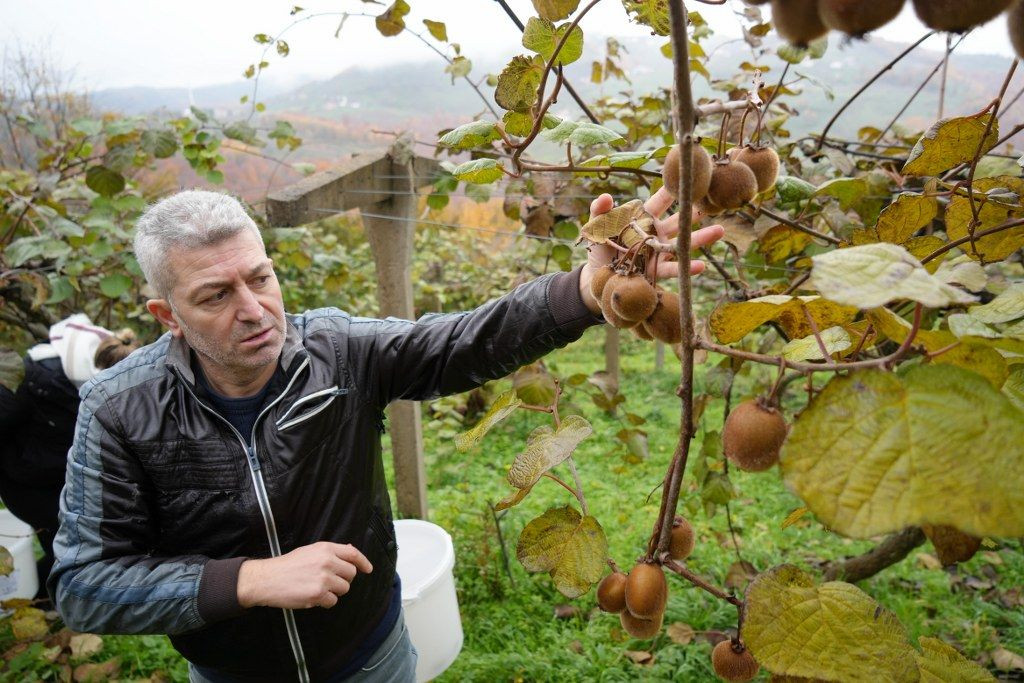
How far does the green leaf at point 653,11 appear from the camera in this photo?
0.92 m

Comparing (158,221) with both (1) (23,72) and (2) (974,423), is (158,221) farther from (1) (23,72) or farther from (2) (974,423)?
(1) (23,72)

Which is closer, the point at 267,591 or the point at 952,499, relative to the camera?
the point at 952,499

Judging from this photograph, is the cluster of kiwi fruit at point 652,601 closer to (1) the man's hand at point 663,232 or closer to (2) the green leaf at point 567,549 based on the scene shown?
(2) the green leaf at point 567,549

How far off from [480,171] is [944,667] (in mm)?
862

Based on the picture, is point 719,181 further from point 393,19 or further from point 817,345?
point 393,19

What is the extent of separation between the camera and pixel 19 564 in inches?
112

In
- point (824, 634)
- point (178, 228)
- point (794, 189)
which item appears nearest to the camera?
point (824, 634)

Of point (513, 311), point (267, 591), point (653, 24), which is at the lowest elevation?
point (267, 591)

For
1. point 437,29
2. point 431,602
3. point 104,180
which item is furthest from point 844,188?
point 104,180

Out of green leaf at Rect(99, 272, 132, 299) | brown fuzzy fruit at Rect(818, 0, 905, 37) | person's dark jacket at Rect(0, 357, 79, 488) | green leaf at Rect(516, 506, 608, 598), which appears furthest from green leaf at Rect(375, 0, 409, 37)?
person's dark jacket at Rect(0, 357, 79, 488)

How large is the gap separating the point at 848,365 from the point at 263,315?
124 cm

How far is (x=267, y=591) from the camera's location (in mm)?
1237

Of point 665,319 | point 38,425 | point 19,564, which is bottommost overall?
point 19,564

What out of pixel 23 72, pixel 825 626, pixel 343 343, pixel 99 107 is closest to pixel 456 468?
pixel 343 343
